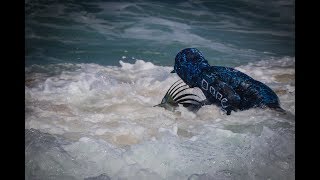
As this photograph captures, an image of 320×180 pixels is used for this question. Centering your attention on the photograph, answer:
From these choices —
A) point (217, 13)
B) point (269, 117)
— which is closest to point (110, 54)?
point (217, 13)

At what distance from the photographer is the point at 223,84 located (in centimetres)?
389

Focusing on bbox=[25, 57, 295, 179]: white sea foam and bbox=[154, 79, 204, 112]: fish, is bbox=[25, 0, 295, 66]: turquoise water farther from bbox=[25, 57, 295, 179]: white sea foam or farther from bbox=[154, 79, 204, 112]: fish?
bbox=[154, 79, 204, 112]: fish

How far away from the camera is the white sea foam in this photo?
3641mm

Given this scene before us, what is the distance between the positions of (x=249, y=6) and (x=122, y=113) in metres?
1.85

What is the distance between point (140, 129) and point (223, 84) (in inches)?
41.5

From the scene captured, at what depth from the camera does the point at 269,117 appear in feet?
12.5

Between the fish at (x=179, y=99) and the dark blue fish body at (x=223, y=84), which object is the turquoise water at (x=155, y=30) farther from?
the fish at (x=179, y=99)

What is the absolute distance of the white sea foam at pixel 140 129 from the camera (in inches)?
143

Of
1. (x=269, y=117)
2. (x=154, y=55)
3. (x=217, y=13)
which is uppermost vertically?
(x=217, y=13)

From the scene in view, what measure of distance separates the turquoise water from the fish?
311mm

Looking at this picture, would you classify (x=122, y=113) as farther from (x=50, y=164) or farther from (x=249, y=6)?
(x=249, y=6)

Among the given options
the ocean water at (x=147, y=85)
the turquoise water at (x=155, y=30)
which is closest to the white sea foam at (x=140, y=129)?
the ocean water at (x=147, y=85)

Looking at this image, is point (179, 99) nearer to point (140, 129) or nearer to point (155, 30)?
point (140, 129)

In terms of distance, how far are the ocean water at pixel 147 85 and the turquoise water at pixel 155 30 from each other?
11 mm
